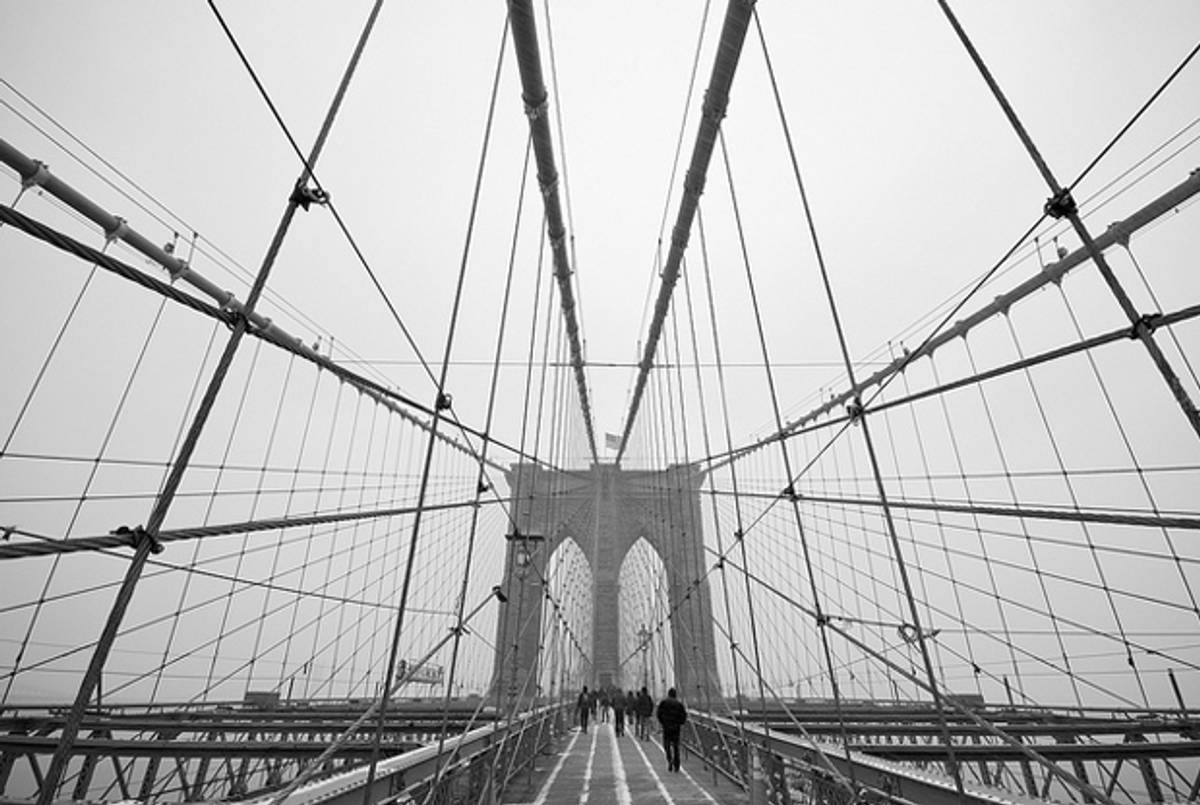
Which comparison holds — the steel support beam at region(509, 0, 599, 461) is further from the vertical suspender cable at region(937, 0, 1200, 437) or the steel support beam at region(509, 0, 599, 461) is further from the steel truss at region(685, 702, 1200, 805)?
the steel truss at region(685, 702, 1200, 805)

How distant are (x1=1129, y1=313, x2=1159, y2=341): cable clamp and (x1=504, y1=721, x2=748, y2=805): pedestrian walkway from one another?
4478mm

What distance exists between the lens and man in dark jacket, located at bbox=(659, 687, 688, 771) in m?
6.39

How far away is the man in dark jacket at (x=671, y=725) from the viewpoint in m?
6.39

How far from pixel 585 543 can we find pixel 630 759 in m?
18.6

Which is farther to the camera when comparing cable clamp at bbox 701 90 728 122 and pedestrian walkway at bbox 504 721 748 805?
cable clamp at bbox 701 90 728 122

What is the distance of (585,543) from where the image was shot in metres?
26.1

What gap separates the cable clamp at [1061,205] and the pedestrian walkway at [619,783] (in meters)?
4.81

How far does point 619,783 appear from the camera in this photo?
556cm

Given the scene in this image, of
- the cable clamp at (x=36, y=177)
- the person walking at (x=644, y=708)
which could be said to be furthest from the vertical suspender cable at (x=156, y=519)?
the person walking at (x=644, y=708)

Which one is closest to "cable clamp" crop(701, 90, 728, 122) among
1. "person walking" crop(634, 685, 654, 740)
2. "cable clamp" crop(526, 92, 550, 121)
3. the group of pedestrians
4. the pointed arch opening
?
"cable clamp" crop(526, 92, 550, 121)

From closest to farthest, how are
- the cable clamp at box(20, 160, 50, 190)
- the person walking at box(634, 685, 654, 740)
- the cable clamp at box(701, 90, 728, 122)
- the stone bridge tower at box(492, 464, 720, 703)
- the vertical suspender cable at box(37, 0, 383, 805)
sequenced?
the vertical suspender cable at box(37, 0, 383, 805), the cable clamp at box(20, 160, 50, 190), the cable clamp at box(701, 90, 728, 122), the person walking at box(634, 685, 654, 740), the stone bridge tower at box(492, 464, 720, 703)

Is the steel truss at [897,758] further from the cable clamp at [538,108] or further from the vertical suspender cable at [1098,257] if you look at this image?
the cable clamp at [538,108]

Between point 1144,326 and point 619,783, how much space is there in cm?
584

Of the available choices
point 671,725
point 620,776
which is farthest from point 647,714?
point 620,776
